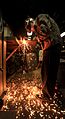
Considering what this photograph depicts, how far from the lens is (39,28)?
7.36m

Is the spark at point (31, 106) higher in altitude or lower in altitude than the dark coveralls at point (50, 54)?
lower

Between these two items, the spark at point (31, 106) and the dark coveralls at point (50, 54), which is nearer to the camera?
the spark at point (31, 106)

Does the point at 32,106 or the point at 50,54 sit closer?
the point at 32,106

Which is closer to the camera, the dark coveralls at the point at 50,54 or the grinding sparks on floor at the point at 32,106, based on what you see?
the grinding sparks on floor at the point at 32,106

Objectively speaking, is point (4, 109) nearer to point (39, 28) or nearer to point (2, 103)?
point (2, 103)

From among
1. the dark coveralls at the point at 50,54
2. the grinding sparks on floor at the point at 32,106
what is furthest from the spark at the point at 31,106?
the dark coveralls at the point at 50,54

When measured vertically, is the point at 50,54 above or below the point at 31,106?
above

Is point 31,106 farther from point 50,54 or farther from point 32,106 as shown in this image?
point 50,54

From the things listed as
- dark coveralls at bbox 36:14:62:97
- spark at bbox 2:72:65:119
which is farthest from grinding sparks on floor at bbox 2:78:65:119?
dark coveralls at bbox 36:14:62:97

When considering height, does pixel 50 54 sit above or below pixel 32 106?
above

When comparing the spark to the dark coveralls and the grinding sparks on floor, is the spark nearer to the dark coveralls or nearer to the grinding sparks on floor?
the grinding sparks on floor

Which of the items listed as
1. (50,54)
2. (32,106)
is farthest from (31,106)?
(50,54)

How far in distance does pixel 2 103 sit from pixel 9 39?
157 inches

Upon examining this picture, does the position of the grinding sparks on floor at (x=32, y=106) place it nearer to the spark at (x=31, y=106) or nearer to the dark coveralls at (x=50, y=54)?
the spark at (x=31, y=106)
